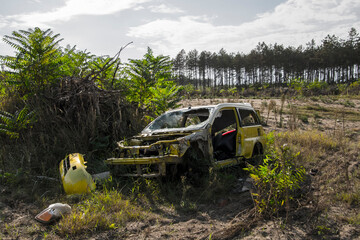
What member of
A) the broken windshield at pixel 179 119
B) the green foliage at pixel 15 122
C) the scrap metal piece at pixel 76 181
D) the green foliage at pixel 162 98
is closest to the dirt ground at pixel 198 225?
the scrap metal piece at pixel 76 181

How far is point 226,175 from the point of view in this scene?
5.95 meters

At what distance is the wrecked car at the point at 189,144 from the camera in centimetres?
519

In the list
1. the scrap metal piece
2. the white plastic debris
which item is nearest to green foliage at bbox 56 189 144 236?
the white plastic debris

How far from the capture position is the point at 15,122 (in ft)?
23.8

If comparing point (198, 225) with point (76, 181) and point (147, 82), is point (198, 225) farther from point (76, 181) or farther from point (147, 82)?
point (147, 82)

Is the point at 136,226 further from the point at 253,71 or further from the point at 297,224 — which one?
the point at 253,71

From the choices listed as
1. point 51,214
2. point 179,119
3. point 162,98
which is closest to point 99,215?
point 51,214

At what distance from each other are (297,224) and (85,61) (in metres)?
8.44

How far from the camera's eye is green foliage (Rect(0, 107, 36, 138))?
23.5 ft

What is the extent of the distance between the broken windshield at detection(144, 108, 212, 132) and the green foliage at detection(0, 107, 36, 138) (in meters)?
3.35

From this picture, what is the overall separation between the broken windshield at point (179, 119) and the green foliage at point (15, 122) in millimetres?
3354

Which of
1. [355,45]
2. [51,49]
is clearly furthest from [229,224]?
[355,45]

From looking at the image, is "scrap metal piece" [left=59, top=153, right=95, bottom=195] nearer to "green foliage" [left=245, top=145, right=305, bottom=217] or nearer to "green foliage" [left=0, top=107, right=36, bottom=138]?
"green foliage" [left=0, top=107, right=36, bottom=138]

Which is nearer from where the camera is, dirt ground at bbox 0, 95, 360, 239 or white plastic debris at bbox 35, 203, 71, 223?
dirt ground at bbox 0, 95, 360, 239
